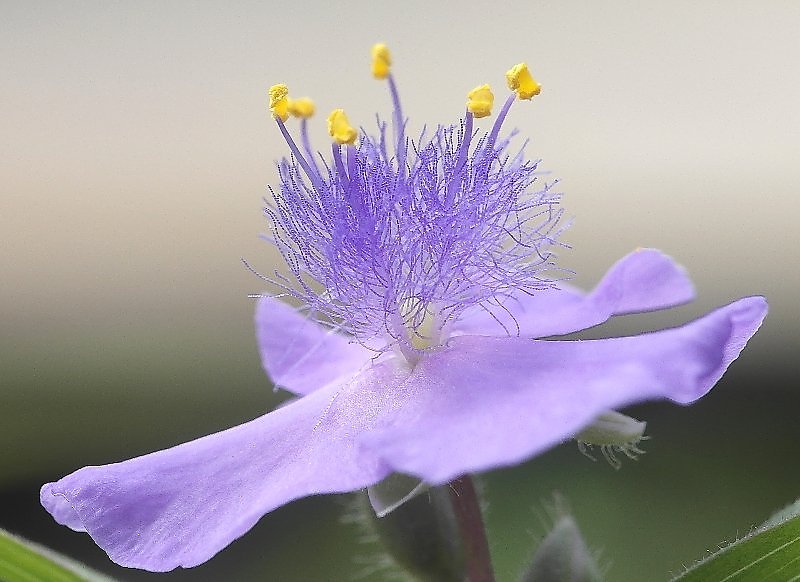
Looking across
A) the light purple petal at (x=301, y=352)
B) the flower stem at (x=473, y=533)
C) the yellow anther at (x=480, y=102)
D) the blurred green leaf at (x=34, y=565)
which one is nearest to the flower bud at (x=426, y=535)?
the flower stem at (x=473, y=533)

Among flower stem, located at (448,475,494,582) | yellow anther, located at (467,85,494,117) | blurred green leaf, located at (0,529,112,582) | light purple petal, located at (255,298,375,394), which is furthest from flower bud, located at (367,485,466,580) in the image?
yellow anther, located at (467,85,494,117)

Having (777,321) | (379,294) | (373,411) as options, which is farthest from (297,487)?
(777,321)

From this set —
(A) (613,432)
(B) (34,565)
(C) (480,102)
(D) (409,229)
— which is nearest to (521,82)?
(C) (480,102)

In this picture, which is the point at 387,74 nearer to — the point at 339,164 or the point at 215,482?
the point at 339,164

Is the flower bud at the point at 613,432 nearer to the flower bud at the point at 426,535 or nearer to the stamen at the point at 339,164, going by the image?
the flower bud at the point at 426,535

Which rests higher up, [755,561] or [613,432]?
[613,432]

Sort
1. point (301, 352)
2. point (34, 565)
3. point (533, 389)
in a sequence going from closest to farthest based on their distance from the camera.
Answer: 1. point (533, 389)
2. point (34, 565)
3. point (301, 352)

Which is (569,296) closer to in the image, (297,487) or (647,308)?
(647,308)

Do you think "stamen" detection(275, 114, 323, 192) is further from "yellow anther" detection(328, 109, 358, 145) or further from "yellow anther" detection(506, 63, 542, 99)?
"yellow anther" detection(506, 63, 542, 99)
